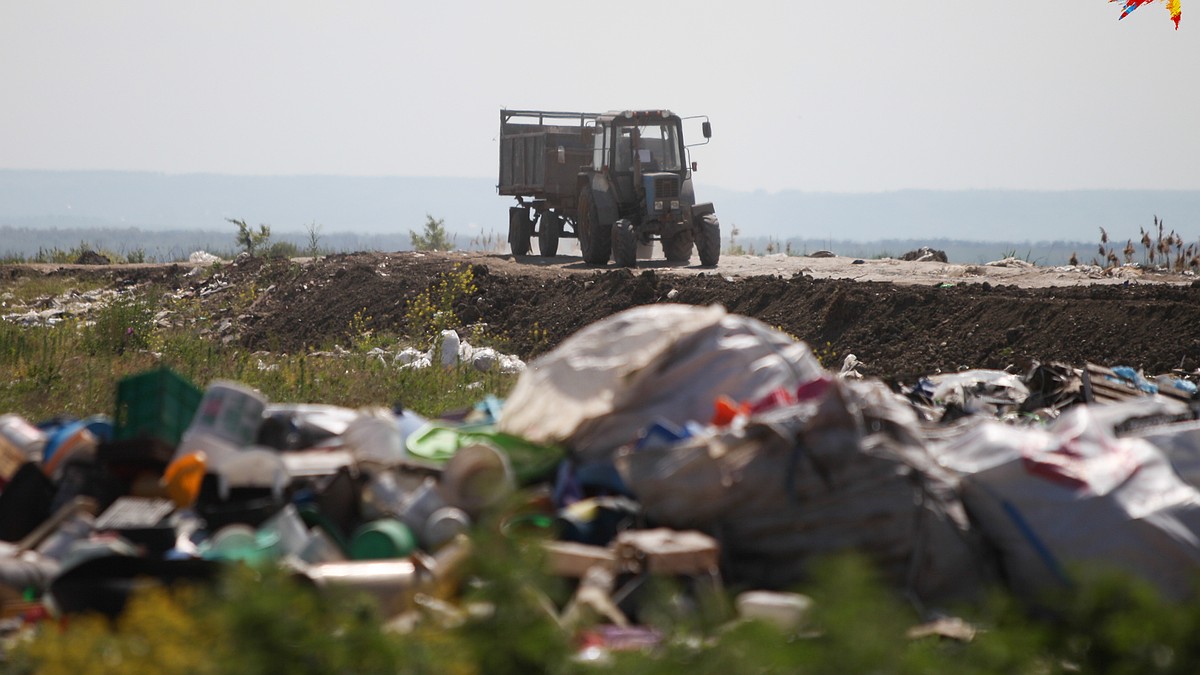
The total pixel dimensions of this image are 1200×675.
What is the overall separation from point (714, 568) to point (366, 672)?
1.36 m

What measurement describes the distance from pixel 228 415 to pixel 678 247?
16.0m

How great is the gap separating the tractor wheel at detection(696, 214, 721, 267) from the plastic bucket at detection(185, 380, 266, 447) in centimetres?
1495

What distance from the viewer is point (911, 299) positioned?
12.6 metres

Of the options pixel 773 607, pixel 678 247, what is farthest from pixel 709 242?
pixel 773 607

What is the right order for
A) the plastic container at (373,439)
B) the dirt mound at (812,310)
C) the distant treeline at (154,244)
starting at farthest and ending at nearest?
the distant treeline at (154,244)
the dirt mound at (812,310)
the plastic container at (373,439)

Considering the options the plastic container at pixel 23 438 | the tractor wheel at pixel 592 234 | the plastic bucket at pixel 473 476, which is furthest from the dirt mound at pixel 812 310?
the plastic container at pixel 23 438

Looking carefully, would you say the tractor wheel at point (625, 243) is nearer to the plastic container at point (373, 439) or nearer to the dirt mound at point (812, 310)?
the dirt mound at point (812, 310)

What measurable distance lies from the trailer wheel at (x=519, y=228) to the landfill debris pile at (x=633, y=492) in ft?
62.1

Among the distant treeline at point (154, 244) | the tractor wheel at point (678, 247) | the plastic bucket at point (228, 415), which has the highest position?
the tractor wheel at point (678, 247)

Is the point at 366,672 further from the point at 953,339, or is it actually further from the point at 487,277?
the point at 487,277

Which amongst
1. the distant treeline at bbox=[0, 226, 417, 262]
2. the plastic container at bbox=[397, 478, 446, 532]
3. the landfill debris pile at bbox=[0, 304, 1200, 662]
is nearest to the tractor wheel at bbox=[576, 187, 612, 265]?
the distant treeline at bbox=[0, 226, 417, 262]

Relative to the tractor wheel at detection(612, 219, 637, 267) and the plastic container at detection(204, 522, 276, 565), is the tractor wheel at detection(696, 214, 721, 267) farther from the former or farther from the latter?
the plastic container at detection(204, 522, 276, 565)

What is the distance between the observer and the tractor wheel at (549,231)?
73.5 feet

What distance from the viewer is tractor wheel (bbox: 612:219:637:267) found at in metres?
18.4
